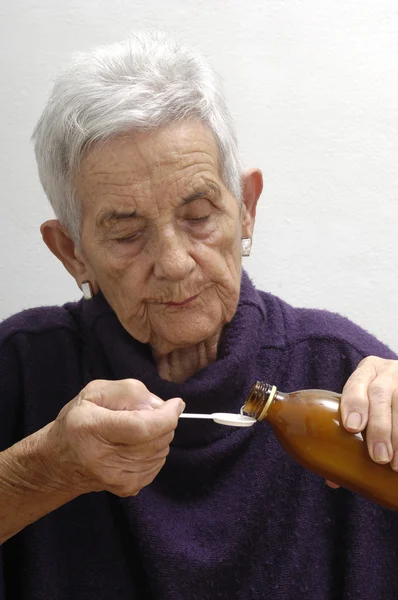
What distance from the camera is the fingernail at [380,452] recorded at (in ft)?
2.72

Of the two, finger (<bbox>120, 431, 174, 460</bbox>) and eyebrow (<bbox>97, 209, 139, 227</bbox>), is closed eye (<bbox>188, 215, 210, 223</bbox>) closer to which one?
eyebrow (<bbox>97, 209, 139, 227</bbox>)

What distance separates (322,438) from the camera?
844 mm

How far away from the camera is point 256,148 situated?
1723mm

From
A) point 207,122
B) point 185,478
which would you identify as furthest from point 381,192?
point 185,478

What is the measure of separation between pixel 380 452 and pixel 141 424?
0.27 m

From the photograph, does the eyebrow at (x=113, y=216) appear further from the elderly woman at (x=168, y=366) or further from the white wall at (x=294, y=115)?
the white wall at (x=294, y=115)

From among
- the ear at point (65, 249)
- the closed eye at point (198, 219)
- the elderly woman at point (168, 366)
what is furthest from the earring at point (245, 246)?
the ear at point (65, 249)

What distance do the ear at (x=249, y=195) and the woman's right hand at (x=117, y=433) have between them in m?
0.45

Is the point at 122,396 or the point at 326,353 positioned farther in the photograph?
the point at 326,353

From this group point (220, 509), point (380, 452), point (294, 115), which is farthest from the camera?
point (294, 115)

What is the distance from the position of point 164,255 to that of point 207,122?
8.4 inches

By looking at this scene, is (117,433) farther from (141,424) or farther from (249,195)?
(249,195)

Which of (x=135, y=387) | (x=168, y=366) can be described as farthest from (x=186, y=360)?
(x=135, y=387)

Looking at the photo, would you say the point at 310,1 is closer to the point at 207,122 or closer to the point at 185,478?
the point at 207,122
